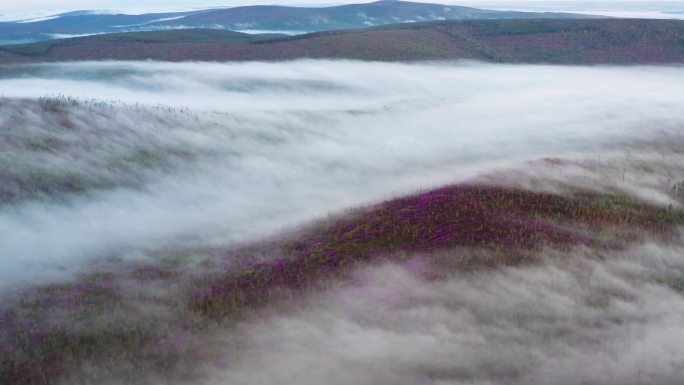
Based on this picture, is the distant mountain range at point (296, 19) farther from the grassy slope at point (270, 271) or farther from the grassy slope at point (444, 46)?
the grassy slope at point (270, 271)

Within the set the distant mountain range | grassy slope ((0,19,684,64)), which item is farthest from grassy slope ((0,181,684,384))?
the distant mountain range

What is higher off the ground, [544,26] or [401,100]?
[544,26]

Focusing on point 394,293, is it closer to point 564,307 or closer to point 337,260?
point 337,260

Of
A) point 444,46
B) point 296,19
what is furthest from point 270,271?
point 296,19

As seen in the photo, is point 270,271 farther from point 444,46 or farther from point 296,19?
point 296,19

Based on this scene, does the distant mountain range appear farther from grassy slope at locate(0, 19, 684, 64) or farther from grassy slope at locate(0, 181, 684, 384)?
grassy slope at locate(0, 181, 684, 384)

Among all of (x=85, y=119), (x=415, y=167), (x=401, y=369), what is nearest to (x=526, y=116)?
(x=415, y=167)

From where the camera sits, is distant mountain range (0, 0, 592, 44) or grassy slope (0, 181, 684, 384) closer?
grassy slope (0, 181, 684, 384)

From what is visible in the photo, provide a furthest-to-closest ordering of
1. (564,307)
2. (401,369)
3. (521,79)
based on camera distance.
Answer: (521,79) → (564,307) → (401,369)

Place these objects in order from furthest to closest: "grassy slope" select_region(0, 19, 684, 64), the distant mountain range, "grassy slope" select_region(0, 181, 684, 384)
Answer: the distant mountain range < "grassy slope" select_region(0, 19, 684, 64) < "grassy slope" select_region(0, 181, 684, 384)
